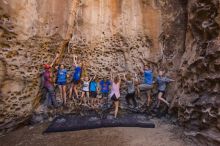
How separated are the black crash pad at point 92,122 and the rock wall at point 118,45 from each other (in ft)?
3.38

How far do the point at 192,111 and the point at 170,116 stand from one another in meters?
1.42

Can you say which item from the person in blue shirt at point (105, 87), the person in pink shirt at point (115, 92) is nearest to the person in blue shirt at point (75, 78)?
the person in blue shirt at point (105, 87)

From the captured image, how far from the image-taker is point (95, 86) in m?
8.55

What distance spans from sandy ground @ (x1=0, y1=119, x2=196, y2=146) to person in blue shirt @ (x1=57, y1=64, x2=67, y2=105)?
1533mm

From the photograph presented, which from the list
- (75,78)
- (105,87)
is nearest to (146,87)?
(105,87)

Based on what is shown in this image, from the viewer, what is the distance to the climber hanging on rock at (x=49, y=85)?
7812 mm

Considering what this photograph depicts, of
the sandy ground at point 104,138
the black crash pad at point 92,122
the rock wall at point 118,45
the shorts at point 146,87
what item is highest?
the rock wall at point 118,45

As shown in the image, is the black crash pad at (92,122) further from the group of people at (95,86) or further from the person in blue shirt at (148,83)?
the person in blue shirt at (148,83)

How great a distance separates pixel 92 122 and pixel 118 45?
10.1 ft

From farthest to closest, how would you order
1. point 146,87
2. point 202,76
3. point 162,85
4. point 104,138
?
point 146,87
point 162,85
point 202,76
point 104,138

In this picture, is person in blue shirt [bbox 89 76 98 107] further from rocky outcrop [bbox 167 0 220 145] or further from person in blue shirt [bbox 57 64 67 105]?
rocky outcrop [bbox 167 0 220 145]

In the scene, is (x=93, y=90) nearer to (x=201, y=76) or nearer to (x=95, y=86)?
(x=95, y=86)

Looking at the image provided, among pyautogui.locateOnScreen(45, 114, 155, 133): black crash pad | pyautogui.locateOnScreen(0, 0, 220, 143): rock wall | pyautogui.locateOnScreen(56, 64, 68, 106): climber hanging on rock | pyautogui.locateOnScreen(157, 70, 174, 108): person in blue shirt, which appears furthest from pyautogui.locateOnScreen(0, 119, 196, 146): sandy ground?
pyautogui.locateOnScreen(56, 64, 68, 106): climber hanging on rock

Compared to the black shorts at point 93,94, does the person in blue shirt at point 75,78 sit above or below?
above
